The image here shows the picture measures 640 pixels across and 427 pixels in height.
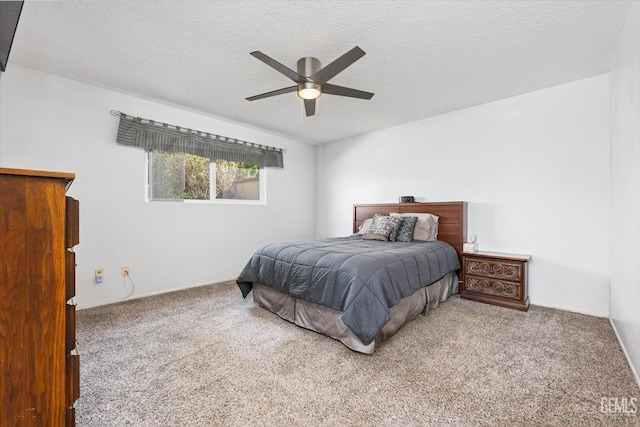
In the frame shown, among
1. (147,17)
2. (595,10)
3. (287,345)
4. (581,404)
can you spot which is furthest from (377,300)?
(147,17)

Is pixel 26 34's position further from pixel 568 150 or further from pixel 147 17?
pixel 568 150

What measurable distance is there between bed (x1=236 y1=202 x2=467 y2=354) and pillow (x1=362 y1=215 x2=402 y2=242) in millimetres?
141

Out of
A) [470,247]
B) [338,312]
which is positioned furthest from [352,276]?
[470,247]

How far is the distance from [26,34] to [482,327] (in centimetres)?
458

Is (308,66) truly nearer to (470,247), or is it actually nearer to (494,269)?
(470,247)

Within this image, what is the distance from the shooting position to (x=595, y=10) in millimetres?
1898

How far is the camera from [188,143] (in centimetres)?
372

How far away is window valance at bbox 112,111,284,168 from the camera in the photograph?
128 inches

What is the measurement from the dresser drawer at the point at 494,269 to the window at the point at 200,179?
3.28 m

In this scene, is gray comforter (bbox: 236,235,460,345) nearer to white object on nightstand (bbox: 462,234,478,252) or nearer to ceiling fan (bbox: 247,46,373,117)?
white object on nightstand (bbox: 462,234,478,252)

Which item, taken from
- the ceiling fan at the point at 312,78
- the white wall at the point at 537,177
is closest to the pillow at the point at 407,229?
the white wall at the point at 537,177

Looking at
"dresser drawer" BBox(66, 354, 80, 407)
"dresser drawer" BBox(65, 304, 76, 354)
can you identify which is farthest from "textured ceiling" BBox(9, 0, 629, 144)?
"dresser drawer" BBox(66, 354, 80, 407)

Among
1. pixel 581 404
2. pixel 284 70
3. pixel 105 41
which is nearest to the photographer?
pixel 581 404

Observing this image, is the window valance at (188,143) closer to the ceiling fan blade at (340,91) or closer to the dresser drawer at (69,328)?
the ceiling fan blade at (340,91)
